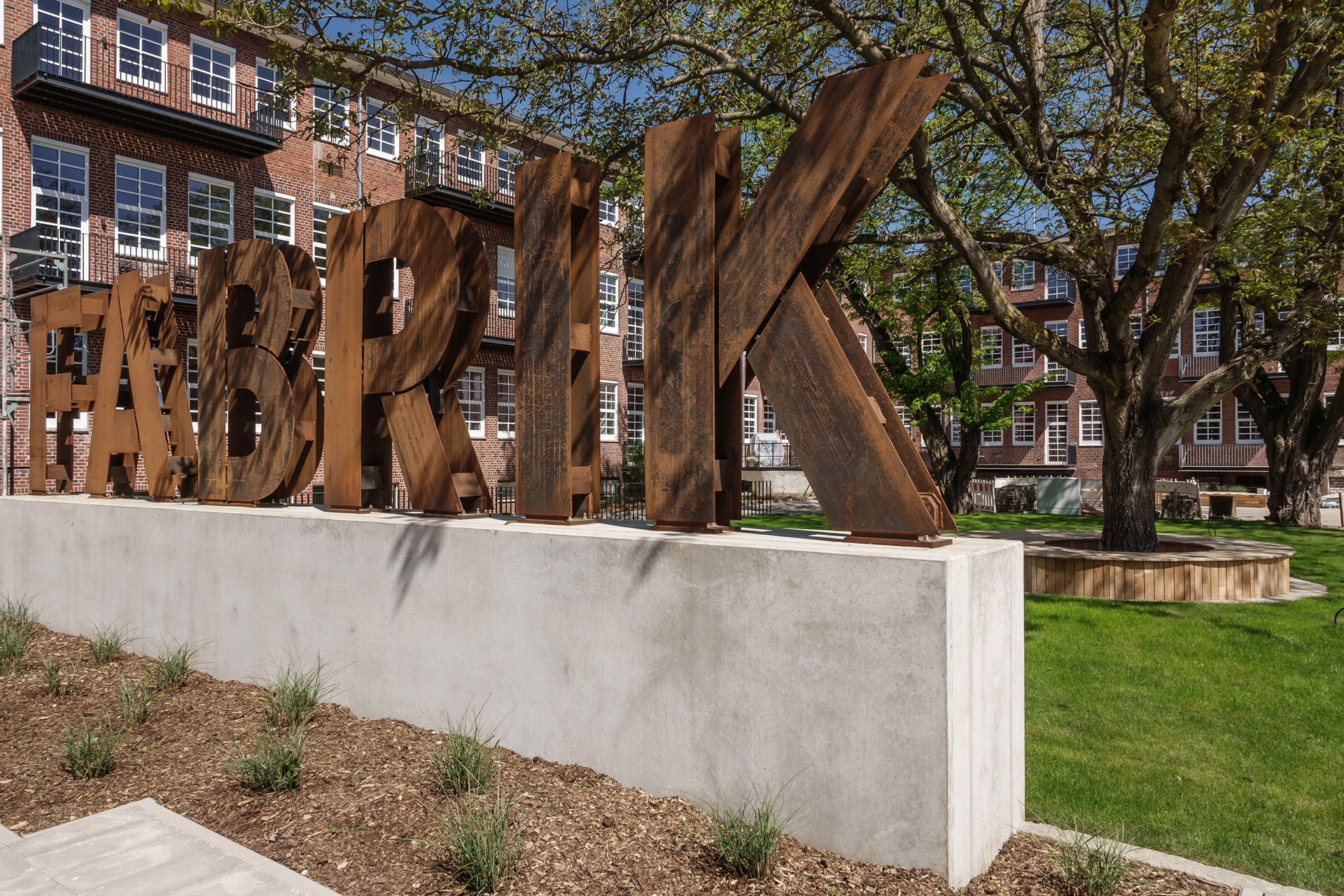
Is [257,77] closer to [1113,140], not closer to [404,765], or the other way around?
[1113,140]

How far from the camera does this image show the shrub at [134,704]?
17.6 feet

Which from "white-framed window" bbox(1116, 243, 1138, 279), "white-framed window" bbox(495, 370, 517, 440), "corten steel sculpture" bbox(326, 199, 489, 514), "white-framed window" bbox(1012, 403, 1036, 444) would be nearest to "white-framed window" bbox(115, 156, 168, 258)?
"white-framed window" bbox(495, 370, 517, 440)

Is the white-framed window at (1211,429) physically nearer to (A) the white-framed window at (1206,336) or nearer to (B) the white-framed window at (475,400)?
(A) the white-framed window at (1206,336)

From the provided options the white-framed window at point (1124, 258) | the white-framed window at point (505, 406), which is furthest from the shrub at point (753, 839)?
the white-framed window at point (1124, 258)

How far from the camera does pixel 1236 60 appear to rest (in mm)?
8633

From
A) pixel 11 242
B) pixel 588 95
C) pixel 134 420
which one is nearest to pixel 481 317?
pixel 134 420

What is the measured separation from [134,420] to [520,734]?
19.6 feet

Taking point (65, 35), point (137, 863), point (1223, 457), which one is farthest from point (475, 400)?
point (1223, 457)

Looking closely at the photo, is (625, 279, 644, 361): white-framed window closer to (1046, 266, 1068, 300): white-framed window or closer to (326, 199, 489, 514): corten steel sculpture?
(1046, 266, 1068, 300): white-framed window

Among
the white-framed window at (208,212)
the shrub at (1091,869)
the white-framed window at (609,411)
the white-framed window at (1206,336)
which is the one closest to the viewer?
the shrub at (1091,869)

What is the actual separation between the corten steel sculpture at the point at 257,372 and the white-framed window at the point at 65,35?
1551 cm

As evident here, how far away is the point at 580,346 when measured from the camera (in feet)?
16.3

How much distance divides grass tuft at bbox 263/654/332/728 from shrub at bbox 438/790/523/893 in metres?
2.00

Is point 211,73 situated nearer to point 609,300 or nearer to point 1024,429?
point 609,300
